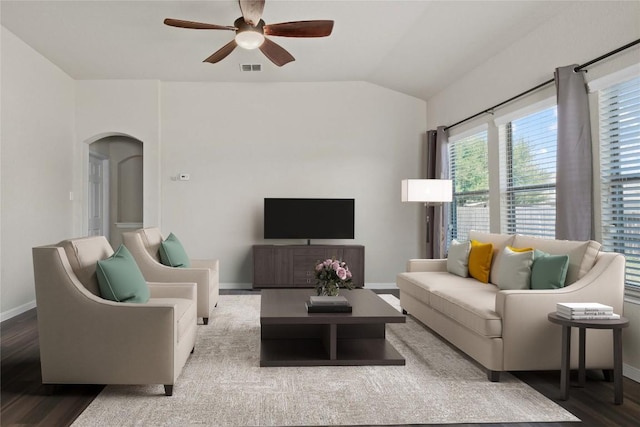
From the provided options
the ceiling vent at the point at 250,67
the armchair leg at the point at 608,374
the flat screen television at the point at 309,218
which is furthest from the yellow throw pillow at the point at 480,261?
the ceiling vent at the point at 250,67

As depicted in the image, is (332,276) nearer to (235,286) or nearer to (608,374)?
(608,374)

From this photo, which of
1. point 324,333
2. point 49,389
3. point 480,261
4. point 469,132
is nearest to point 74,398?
point 49,389

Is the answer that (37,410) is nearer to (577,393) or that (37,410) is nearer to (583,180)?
(577,393)

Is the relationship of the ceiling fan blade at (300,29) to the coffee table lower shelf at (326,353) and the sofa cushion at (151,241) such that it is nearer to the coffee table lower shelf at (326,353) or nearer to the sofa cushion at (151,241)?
the sofa cushion at (151,241)

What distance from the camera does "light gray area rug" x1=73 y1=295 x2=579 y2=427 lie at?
2.36 metres

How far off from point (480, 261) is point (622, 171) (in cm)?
141

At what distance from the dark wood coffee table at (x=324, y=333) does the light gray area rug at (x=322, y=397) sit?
0.09 meters

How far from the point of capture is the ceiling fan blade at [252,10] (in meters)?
3.43

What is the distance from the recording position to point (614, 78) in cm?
328

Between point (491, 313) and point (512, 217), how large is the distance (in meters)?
2.21

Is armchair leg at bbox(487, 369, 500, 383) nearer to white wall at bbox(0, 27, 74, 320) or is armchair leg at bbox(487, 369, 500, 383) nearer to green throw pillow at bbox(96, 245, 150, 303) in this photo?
green throw pillow at bbox(96, 245, 150, 303)

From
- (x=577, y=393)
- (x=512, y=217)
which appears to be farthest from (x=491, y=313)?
(x=512, y=217)

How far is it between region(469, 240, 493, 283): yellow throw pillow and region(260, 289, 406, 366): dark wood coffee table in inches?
42.9

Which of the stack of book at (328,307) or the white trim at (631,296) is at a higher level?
the white trim at (631,296)
